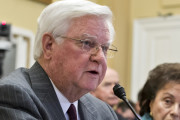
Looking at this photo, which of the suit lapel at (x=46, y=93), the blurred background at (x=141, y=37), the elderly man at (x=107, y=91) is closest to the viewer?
the suit lapel at (x=46, y=93)

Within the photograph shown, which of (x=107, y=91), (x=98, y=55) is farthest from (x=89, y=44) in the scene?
(x=107, y=91)

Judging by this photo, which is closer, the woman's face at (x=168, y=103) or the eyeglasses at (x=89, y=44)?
the eyeglasses at (x=89, y=44)

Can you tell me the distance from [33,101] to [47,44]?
353 millimetres

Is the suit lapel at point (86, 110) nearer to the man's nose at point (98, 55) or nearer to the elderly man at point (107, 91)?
the man's nose at point (98, 55)

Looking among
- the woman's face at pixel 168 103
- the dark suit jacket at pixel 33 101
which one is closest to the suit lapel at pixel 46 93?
the dark suit jacket at pixel 33 101

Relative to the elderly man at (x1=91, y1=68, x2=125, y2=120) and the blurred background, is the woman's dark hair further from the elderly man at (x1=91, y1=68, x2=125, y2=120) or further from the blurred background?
the blurred background

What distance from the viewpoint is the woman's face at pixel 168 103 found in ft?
8.75

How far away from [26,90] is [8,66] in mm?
2202

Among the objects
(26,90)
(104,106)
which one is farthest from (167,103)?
(26,90)

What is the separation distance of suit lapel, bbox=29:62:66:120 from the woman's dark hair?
1.03m

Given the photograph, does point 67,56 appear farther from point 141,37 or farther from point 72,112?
point 141,37

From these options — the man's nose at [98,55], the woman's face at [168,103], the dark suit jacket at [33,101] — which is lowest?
the woman's face at [168,103]

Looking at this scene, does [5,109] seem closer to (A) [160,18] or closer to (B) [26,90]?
(B) [26,90]

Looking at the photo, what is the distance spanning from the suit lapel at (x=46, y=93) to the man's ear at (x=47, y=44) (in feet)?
0.30
